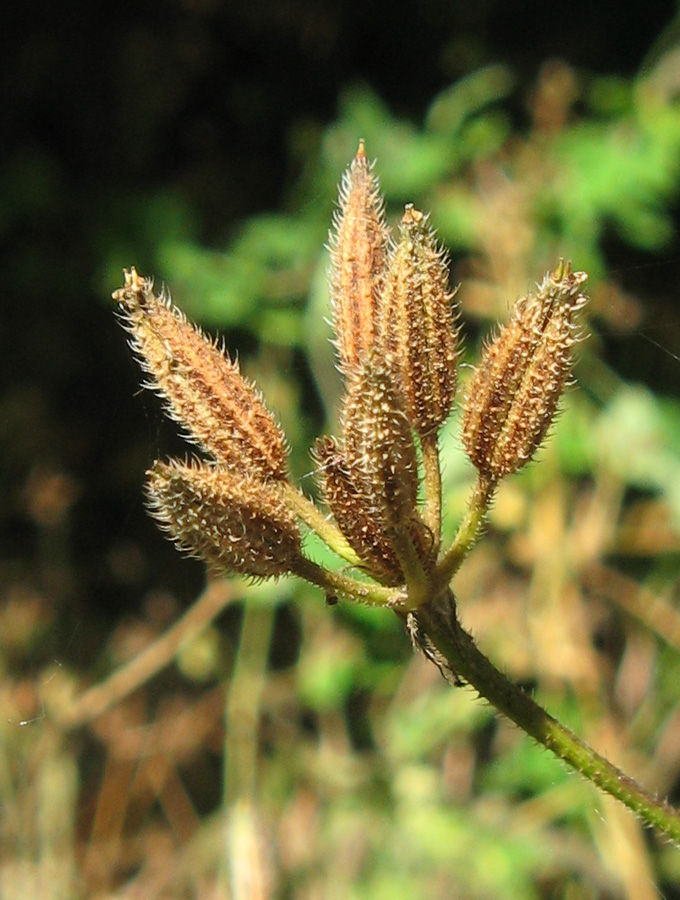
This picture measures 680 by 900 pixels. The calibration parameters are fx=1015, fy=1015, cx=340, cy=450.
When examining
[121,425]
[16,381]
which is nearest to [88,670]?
[121,425]

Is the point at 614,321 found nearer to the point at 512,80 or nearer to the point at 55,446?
the point at 512,80

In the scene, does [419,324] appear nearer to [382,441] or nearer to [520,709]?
[382,441]

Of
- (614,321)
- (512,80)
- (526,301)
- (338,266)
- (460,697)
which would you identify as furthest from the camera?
(512,80)

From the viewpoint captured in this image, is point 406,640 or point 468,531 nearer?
point 468,531

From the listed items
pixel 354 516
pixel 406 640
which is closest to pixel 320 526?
pixel 354 516

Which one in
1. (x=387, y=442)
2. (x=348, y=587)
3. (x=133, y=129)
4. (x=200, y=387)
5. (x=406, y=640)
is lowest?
(x=348, y=587)

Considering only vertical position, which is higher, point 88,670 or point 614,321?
point 614,321

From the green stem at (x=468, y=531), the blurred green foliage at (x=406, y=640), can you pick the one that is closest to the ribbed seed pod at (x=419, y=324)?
the green stem at (x=468, y=531)
